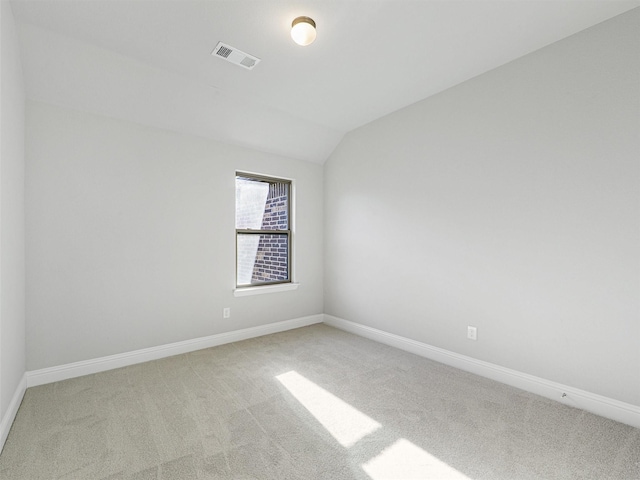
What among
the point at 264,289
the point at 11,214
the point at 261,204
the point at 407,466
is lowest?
the point at 407,466

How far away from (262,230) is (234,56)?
203cm

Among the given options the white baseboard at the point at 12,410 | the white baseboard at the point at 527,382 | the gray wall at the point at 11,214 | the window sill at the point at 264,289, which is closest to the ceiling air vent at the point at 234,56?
the gray wall at the point at 11,214

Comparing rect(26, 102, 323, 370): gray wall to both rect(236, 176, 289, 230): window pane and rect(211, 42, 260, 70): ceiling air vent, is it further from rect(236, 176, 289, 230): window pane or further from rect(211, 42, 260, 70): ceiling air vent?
rect(211, 42, 260, 70): ceiling air vent

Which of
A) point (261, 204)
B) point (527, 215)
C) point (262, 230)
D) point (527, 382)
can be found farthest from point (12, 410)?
point (527, 215)

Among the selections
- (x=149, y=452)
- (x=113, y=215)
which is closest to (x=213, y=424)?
(x=149, y=452)

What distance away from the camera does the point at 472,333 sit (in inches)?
109

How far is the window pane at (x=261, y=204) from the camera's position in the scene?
148 inches

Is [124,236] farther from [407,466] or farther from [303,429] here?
[407,466]

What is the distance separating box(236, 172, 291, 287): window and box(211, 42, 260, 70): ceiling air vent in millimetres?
1384

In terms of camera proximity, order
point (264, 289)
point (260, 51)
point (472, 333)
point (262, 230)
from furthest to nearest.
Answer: point (262, 230), point (264, 289), point (472, 333), point (260, 51)

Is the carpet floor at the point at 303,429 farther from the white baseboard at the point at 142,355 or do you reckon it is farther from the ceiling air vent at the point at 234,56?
the ceiling air vent at the point at 234,56

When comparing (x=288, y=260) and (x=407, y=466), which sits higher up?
(x=288, y=260)

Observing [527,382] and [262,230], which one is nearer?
[527,382]

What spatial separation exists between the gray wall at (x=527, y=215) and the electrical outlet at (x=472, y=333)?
4 centimetres
